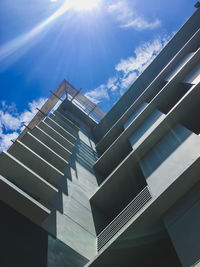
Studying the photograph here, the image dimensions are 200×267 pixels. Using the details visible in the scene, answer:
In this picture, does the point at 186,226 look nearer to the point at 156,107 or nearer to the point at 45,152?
the point at 45,152

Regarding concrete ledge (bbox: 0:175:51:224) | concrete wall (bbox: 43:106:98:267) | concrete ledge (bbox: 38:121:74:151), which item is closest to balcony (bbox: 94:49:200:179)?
concrete wall (bbox: 43:106:98:267)

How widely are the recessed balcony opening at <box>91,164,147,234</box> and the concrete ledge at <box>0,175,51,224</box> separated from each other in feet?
16.6

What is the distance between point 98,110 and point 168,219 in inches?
931

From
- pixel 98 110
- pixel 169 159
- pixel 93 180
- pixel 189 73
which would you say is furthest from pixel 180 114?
pixel 98 110

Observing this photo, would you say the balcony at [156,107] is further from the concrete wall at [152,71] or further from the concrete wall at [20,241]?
the concrete wall at [20,241]

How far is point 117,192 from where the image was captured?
12984 millimetres

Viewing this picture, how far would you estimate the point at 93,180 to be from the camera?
15.2 m

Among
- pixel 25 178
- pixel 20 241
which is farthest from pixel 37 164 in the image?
pixel 20 241

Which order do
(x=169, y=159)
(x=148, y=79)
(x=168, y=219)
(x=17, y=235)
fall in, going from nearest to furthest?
(x=17, y=235)
(x=168, y=219)
(x=169, y=159)
(x=148, y=79)

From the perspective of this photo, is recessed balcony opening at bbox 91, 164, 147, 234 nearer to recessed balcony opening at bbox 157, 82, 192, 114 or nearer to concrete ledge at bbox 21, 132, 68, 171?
concrete ledge at bbox 21, 132, 68, 171

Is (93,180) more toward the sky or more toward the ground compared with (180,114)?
more toward the ground

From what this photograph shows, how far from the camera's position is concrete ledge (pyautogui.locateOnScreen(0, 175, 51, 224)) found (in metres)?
7.54

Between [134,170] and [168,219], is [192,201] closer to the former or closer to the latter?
[168,219]

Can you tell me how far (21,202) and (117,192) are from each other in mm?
6627
